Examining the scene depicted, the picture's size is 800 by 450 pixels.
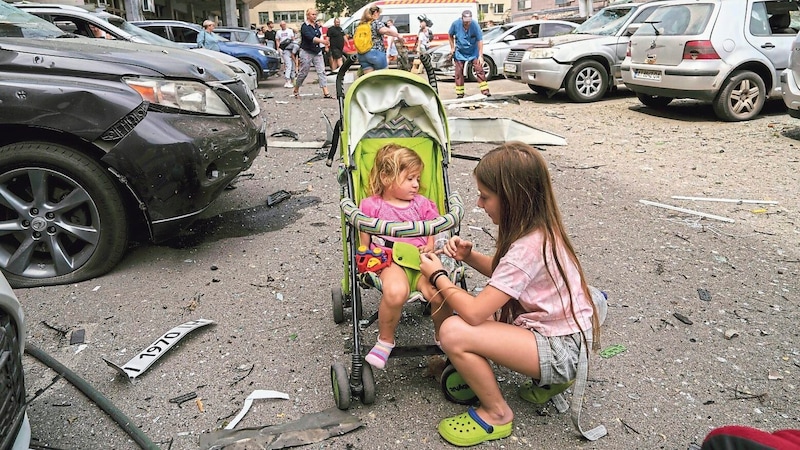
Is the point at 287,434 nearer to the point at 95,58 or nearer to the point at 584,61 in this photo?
the point at 95,58

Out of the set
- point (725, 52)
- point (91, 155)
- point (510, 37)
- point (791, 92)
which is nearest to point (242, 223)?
point (91, 155)

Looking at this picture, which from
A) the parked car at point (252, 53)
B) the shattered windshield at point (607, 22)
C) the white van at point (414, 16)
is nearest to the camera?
the shattered windshield at point (607, 22)

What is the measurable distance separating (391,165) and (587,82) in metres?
9.74

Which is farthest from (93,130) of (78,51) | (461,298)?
(461,298)

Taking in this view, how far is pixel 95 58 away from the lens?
159 inches

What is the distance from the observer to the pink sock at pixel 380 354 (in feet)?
9.21

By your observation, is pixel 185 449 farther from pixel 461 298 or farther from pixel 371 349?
pixel 461 298

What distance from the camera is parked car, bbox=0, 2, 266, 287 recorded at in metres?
3.82

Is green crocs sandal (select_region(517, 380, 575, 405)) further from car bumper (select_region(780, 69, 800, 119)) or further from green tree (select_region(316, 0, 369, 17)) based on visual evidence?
green tree (select_region(316, 0, 369, 17))

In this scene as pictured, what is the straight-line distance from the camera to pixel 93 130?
3826 mm

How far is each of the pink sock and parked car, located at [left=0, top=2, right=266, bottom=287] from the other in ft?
6.33

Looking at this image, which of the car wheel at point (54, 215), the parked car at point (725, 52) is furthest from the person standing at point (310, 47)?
the car wheel at point (54, 215)

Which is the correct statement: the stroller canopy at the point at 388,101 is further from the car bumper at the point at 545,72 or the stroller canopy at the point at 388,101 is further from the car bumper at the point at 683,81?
the car bumper at the point at 545,72

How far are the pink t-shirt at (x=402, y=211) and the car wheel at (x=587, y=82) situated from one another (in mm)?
9358
